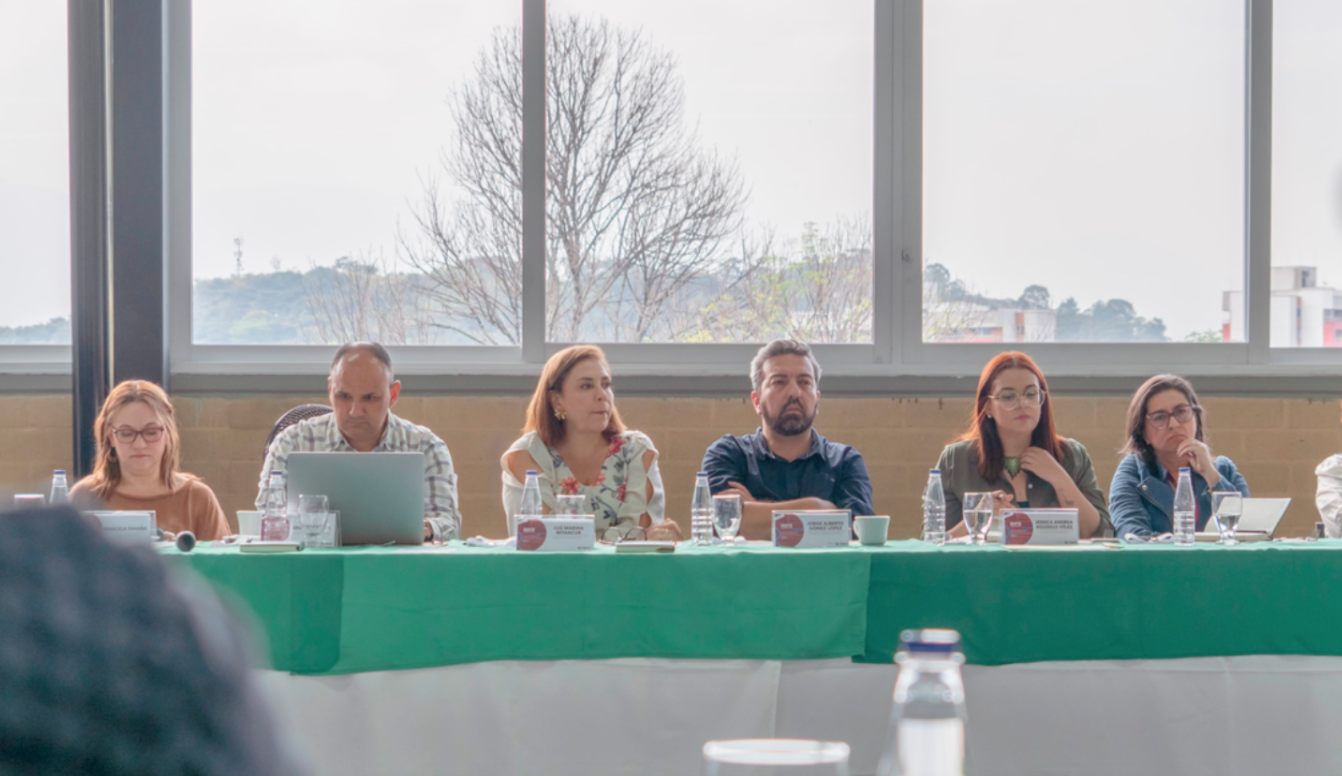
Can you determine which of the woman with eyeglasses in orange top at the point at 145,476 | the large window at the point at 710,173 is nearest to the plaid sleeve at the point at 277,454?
the woman with eyeglasses in orange top at the point at 145,476

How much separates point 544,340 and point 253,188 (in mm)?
1295

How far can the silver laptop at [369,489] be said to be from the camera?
98.5 inches

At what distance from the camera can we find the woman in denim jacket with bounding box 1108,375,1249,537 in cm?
321

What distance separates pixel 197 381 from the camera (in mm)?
4340

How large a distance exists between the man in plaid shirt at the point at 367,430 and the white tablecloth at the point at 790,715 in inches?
37.7

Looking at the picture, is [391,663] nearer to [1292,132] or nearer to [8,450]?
[8,450]

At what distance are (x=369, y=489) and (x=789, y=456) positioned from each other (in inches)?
53.2

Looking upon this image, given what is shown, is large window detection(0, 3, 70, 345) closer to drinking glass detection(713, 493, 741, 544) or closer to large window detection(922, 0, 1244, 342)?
drinking glass detection(713, 493, 741, 544)

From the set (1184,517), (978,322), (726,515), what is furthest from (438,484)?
(978,322)

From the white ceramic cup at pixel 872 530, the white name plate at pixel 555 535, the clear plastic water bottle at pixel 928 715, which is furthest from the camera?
the white ceramic cup at pixel 872 530

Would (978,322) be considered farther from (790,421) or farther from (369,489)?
(369,489)

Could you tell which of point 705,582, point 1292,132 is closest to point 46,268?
point 705,582

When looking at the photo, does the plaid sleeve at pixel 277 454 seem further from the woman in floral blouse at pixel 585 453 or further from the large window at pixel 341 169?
the large window at pixel 341 169

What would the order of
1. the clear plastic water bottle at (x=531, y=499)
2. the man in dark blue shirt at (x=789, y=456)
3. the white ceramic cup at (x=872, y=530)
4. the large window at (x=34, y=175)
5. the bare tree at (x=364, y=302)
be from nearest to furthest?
the white ceramic cup at (x=872, y=530) < the clear plastic water bottle at (x=531, y=499) < the man in dark blue shirt at (x=789, y=456) < the large window at (x=34, y=175) < the bare tree at (x=364, y=302)
